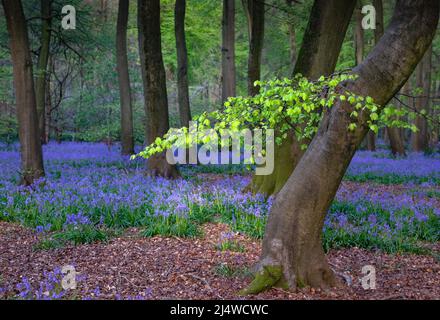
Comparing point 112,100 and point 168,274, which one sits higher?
point 112,100

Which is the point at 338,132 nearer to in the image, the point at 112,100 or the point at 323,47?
the point at 323,47

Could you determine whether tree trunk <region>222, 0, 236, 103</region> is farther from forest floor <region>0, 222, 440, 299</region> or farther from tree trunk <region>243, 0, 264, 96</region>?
forest floor <region>0, 222, 440, 299</region>

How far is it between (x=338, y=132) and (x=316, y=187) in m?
0.65

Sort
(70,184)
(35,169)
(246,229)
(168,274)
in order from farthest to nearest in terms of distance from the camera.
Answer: (35,169) → (70,184) → (246,229) → (168,274)

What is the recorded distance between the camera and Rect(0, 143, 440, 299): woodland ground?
16.8 feet

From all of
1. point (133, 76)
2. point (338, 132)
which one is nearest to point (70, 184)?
point (338, 132)

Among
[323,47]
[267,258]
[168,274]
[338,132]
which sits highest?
[323,47]

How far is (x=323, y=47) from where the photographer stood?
8.23m

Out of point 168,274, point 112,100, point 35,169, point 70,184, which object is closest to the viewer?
point 168,274

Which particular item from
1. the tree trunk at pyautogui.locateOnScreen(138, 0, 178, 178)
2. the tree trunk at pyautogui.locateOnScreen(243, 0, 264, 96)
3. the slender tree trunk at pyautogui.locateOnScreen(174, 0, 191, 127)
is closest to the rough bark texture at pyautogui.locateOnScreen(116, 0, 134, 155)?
the slender tree trunk at pyautogui.locateOnScreen(174, 0, 191, 127)

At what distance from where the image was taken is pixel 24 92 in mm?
10156

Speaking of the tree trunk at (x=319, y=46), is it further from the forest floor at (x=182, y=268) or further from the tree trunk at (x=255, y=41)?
the tree trunk at (x=255, y=41)

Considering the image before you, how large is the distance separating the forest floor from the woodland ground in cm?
1

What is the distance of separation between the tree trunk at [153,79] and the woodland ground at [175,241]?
1.19m
